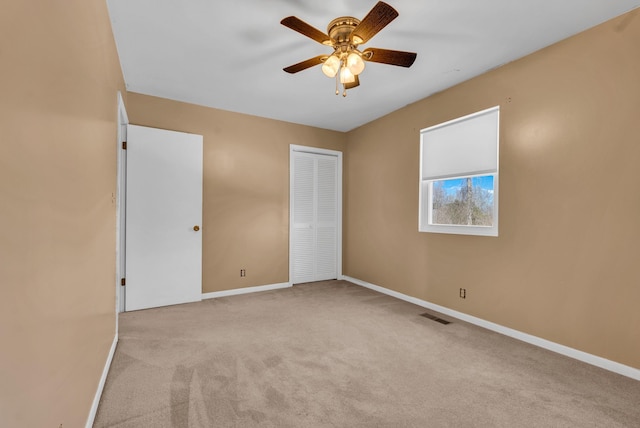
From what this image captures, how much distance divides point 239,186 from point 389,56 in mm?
2818

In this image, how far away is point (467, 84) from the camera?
327 cm

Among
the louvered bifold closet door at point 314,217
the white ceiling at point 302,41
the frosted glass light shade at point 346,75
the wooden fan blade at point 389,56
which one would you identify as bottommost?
the louvered bifold closet door at point 314,217

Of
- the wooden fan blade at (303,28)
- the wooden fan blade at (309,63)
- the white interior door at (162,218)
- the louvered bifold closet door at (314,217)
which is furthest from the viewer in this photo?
the louvered bifold closet door at (314,217)

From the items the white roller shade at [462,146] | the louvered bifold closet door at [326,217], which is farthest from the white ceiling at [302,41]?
the louvered bifold closet door at [326,217]

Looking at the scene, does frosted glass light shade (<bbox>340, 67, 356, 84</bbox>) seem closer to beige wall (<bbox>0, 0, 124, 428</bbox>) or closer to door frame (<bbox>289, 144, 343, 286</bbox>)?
Result: beige wall (<bbox>0, 0, 124, 428</bbox>)

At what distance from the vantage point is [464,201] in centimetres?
345

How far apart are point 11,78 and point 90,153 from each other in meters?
0.97

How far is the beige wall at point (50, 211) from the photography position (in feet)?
2.64

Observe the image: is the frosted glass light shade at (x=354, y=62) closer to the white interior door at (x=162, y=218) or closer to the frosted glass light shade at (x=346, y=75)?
the frosted glass light shade at (x=346, y=75)

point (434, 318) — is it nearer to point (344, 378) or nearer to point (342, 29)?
point (344, 378)

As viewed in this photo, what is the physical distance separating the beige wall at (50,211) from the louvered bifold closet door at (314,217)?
313 cm

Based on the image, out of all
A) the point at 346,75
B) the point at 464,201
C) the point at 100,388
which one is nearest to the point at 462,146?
the point at 464,201

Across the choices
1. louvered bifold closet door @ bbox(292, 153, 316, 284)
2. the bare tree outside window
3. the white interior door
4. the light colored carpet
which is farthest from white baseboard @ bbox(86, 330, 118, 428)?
the bare tree outside window

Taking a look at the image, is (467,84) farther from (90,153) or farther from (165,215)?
(165,215)
